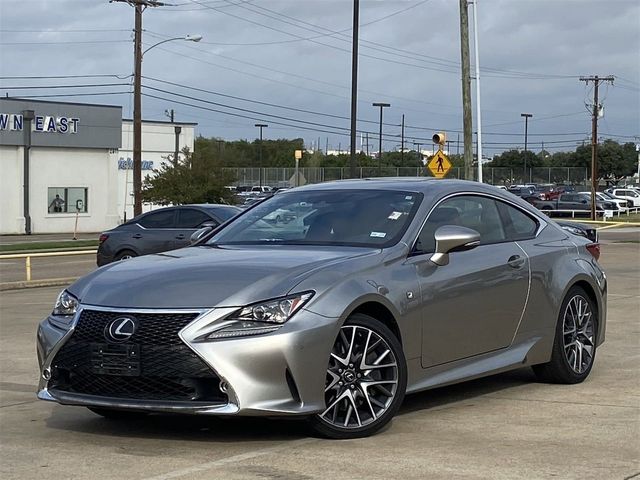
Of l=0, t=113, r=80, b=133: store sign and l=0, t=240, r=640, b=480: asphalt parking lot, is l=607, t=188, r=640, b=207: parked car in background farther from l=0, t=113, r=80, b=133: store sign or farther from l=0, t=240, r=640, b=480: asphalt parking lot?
l=0, t=240, r=640, b=480: asphalt parking lot

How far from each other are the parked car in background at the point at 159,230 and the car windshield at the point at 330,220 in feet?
43.9

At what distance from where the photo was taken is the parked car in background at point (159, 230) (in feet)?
70.2

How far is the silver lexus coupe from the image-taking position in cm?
595

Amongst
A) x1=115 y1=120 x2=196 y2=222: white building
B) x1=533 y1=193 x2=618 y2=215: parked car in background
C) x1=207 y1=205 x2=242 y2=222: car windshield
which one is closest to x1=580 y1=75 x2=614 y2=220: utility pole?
x1=533 y1=193 x2=618 y2=215: parked car in background

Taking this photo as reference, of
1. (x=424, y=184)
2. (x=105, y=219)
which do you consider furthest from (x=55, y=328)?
(x=105, y=219)

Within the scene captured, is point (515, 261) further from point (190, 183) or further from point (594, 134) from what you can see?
point (594, 134)

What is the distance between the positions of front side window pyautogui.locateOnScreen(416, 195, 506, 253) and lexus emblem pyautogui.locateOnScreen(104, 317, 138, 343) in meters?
2.08

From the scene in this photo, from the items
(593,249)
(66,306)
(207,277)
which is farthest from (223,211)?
(207,277)

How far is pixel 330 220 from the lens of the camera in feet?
24.1

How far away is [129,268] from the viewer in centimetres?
673

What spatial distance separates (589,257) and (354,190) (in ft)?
7.34

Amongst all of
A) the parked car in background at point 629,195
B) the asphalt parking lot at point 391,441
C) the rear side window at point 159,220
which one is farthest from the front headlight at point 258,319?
the parked car in background at point 629,195

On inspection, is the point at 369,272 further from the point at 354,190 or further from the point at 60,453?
the point at 60,453

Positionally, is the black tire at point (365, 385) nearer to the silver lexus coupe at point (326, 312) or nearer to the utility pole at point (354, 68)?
the silver lexus coupe at point (326, 312)
